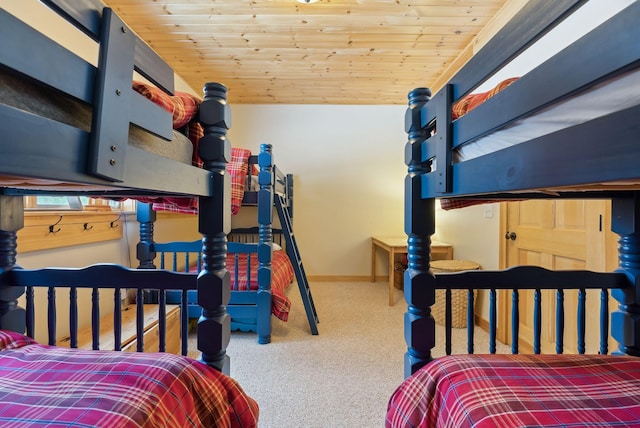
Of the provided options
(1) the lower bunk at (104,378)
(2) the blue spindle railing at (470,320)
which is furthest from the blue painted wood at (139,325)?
(2) the blue spindle railing at (470,320)

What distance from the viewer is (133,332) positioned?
172 centimetres

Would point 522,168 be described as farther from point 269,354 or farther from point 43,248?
point 43,248

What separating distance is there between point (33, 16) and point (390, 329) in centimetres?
294

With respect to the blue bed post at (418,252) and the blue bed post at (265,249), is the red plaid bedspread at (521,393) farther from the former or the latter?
the blue bed post at (265,249)

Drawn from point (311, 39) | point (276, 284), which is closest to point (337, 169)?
point (311, 39)

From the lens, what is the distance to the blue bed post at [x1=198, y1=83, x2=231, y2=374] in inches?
41.2

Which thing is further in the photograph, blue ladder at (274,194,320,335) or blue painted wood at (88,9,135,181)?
blue ladder at (274,194,320,335)

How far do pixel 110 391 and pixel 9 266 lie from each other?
0.91m

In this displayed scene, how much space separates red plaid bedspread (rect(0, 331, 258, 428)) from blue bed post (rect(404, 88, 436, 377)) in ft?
1.98

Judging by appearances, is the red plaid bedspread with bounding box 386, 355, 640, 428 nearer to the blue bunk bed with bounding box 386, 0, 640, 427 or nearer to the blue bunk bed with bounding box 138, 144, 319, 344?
the blue bunk bed with bounding box 386, 0, 640, 427

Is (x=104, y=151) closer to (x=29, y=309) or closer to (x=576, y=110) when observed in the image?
(x=576, y=110)

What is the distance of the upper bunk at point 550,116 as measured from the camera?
41cm

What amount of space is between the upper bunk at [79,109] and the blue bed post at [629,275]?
158 cm

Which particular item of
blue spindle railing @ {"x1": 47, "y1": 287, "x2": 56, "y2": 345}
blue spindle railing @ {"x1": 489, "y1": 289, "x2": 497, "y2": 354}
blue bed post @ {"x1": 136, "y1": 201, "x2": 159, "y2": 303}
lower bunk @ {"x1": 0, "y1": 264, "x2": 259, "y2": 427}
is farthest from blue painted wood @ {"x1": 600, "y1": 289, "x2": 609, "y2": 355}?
blue bed post @ {"x1": 136, "y1": 201, "x2": 159, "y2": 303}
